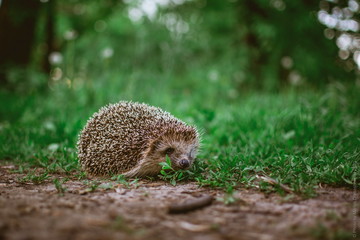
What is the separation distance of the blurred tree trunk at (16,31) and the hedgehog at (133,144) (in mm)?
6539

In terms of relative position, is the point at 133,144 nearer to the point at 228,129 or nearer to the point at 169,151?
the point at 169,151

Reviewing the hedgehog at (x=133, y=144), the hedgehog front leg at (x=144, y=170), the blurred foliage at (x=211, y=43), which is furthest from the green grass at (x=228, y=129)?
the blurred foliage at (x=211, y=43)

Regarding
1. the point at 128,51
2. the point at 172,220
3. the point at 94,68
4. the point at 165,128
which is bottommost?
the point at 172,220

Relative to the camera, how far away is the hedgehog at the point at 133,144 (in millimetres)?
4164

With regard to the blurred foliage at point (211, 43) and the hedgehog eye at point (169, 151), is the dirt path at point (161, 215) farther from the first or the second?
the blurred foliage at point (211, 43)

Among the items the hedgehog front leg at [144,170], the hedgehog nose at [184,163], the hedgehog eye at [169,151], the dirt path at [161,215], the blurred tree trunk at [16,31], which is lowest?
the dirt path at [161,215]

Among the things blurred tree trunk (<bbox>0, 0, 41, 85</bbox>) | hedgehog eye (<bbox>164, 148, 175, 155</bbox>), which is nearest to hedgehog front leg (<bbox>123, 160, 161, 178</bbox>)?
hedgehog eye (<bbox>164, 148, 175, 155</bbox>)

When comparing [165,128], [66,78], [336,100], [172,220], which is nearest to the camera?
[172,220]

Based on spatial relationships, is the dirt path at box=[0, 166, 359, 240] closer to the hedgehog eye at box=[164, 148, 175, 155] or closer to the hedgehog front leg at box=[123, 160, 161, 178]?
the hedgehog front leg at box=[123, 160, 161, 178]

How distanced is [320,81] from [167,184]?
8254 mm

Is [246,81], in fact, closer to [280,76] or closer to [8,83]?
[280,76]

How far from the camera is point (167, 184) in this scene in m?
3.72

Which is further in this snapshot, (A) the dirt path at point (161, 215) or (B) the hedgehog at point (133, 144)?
(B) the hedgehog at point (133, 144)

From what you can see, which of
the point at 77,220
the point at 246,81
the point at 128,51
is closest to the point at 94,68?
the point at 128,51
